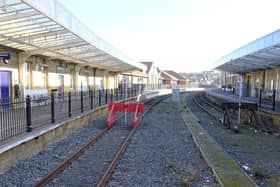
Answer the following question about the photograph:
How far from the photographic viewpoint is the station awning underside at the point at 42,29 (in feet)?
32.1

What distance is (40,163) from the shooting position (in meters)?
7.39

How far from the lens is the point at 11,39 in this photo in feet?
40.3

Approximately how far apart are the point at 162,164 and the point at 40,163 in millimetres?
3182

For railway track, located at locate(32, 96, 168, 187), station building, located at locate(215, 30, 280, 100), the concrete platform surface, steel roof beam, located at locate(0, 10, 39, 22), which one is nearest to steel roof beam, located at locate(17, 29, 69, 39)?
steel roof beam, located at locate(0, 10, 39, 22)

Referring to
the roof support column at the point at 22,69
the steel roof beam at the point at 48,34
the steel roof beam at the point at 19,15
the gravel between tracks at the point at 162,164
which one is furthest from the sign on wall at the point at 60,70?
the gravel between tracks at the point at 162,164

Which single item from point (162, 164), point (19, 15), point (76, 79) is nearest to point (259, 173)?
point (162, 164)

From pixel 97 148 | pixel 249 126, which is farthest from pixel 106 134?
pixel 249 126

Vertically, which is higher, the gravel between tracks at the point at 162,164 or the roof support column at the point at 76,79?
A: the roof support column at the point at 76,79

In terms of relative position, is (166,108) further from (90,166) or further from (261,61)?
(90,166)

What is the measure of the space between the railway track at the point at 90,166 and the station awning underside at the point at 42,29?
4.90 m

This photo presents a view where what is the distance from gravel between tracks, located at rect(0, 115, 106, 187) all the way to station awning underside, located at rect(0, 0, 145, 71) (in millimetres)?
4572

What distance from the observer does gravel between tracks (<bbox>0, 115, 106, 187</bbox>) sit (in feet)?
20.1

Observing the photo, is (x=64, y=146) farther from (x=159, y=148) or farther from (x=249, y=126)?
(x=249, y=126)

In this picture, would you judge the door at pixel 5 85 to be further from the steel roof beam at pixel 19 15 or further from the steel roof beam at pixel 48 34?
the steel roof beam at pixel 19 15
